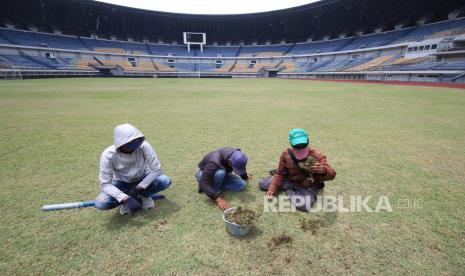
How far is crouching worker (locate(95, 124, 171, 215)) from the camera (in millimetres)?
2939

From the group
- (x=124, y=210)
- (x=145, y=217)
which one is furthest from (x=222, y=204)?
(x=124, y=210)

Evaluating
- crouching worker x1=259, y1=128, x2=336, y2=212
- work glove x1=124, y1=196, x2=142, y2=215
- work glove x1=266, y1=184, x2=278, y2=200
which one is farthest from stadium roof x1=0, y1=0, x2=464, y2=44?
work glove x1=124, y1=196, x2=142, y2=215

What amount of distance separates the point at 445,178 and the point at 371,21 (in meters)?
64.4

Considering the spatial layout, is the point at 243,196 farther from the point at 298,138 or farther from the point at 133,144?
the point at 133,144

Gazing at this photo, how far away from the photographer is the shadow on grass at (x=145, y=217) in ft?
10.4

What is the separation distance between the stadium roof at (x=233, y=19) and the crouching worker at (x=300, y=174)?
59100mm

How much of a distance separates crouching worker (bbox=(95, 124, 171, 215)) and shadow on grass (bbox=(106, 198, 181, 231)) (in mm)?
Answer: 93

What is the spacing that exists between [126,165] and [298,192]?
2.73m

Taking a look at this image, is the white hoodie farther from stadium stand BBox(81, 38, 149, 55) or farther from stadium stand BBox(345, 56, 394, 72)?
stadium stand BBox(81, 38, 149, 55)

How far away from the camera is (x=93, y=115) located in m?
10.4

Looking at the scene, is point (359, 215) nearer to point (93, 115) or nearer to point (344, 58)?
point (93, 115)

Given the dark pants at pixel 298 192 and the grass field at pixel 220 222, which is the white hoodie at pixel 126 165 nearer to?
the grass field at pixel 220 222

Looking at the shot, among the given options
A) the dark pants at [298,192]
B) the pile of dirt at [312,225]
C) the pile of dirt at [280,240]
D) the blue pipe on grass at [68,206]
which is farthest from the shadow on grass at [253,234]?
the blue pipe on grass at [68,206]

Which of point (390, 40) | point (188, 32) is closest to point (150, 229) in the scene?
point (390, 40)
